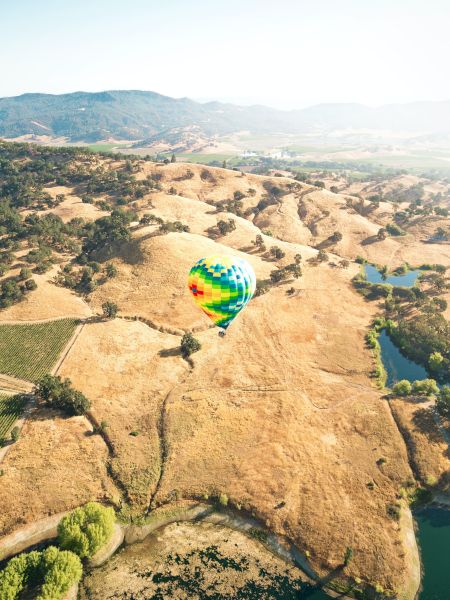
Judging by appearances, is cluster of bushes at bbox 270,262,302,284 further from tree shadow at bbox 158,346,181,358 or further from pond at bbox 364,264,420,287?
tree shadow at bbox 158,346,181,358

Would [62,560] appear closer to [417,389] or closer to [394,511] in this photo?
[394,511]

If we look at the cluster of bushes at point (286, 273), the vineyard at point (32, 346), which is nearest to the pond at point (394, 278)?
the cluster of bushes at point (286, 273)

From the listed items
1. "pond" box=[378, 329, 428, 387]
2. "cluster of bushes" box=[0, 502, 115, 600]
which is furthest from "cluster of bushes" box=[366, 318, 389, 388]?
"cluster of bushes" box=[0, 502, 115, 600]

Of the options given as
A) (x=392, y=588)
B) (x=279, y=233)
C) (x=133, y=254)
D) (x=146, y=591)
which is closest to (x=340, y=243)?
(x=279, y=233)

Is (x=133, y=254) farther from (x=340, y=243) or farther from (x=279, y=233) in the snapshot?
(x=340, y=243)

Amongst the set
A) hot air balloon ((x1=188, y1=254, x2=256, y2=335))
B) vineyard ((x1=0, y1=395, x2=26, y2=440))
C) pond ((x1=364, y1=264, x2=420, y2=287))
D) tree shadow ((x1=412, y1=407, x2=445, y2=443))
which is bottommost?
pond ((x1=364, y1=264, x2=420, y2=287))

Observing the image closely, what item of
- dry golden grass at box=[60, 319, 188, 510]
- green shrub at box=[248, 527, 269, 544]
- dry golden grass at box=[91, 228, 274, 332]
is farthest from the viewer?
dry golden grass at box=[91, 228, 274, 332]

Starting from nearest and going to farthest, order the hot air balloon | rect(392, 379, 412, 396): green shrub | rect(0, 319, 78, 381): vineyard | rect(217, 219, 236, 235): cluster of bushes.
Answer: the hot air balloon → rect(392, 379, 412, 396): green shrub → rect(0, 319, 78, 381): vineyard → rect(217, 219, 236, 235): cluster of bushes
